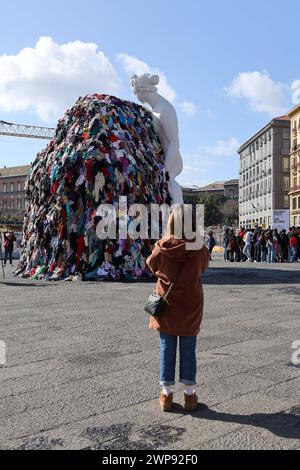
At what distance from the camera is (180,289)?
4043mm

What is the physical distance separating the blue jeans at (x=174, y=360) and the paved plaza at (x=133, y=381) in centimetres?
24

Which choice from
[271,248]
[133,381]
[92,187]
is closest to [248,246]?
[271,248]

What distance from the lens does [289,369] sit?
4945 mm

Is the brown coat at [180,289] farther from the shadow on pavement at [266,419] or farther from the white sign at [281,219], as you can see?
the white sign at [281,219]

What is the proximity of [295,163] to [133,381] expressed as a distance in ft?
240

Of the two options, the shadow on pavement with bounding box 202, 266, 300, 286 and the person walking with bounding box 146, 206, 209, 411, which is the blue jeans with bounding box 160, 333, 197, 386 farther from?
the shadow on pavement with bounding box 202, 266, 300, 286

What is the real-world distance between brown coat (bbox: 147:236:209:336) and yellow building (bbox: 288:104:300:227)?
69.2 meters

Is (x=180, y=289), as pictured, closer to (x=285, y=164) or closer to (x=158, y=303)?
(x=158, y=303)

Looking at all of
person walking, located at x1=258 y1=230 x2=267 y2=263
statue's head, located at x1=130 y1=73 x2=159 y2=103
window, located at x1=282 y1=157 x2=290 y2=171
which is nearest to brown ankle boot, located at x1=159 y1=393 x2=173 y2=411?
statue's head, located at x1=130 y1=73 x2=159 y2=103

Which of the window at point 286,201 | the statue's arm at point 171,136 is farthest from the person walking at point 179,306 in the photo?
the window at point 286,201

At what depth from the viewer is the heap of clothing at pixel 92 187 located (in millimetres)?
12766

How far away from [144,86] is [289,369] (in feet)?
37.8

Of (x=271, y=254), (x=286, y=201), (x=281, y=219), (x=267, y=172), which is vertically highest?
(x=267, y=172)
